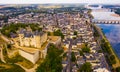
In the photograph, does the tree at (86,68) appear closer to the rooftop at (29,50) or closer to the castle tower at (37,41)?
the rooftop at (29,50)

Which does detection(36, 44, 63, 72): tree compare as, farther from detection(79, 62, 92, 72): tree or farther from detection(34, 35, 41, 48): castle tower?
detection(79, 62, 92, 72): tree

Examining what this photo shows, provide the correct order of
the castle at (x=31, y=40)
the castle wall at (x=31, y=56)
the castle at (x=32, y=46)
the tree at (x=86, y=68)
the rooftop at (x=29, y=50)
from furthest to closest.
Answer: the castle at (x=31, y=40), the rooftop at (x=29, y=50), the castle at (x=32, y=46), the castle wall at (x=31, y=56), the tree at (x=86, y=68)

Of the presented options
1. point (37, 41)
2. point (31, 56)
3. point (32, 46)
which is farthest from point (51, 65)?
point (32, 46)

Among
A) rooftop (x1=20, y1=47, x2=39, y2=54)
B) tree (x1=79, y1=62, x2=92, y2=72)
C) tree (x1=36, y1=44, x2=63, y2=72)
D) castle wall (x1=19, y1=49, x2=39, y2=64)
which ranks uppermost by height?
rooftop (x1=20, y1=47, x2=39, y2=54)

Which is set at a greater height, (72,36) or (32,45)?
(32,45)

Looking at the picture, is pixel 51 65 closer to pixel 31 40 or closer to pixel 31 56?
pixel 31 56

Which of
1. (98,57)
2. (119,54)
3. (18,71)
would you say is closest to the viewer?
(18,71)

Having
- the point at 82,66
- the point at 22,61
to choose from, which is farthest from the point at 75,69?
the point at 22,61

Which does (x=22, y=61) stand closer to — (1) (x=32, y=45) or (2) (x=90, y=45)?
(1) (x=32, y=45)

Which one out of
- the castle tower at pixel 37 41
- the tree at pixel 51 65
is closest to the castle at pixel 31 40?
the castle tower at pixel 37 41

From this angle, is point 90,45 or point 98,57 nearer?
point 98,57

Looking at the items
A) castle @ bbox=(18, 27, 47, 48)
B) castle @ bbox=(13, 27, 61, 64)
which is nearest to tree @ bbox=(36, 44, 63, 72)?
castle @ bbox=(13, 27, 61, 64)
